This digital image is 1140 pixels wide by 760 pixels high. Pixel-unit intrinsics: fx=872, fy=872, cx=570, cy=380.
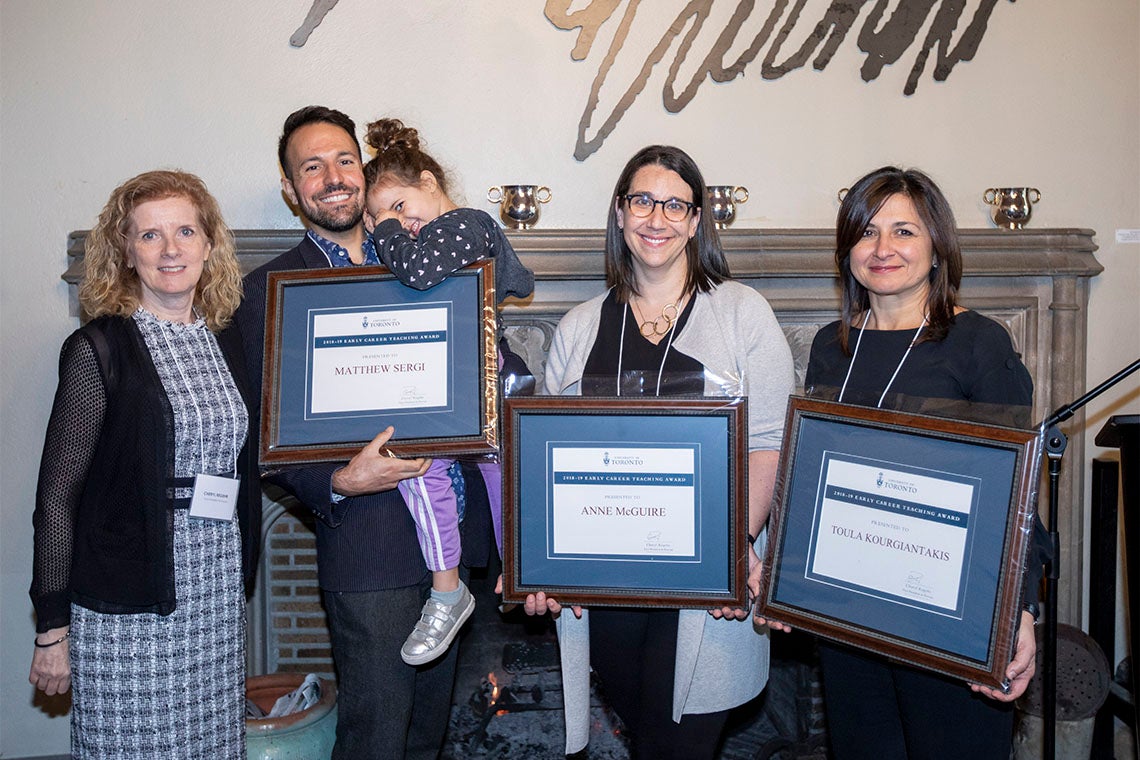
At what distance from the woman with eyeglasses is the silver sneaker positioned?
0.21 meters

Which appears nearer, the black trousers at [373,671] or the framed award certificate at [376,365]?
the framed award certificate at [376,365]

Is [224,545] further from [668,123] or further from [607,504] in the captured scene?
[668,123]

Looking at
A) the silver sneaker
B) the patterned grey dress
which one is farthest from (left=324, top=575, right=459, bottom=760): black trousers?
the patterned grey dress

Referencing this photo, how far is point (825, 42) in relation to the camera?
9.96 feet

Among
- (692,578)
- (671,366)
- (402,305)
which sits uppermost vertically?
(402,305)

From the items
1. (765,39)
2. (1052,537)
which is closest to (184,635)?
(1052,537)

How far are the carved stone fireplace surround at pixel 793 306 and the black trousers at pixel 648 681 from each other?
1.30 m

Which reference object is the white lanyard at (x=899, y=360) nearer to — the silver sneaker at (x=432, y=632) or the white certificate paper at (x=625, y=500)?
the white certificate paper at (x=625, y=500)

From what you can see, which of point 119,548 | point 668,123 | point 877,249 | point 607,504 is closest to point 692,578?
point 607,504

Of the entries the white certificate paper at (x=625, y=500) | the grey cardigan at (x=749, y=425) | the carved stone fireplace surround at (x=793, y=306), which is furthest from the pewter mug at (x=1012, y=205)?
the white certificate paper at (x=625, y=500)

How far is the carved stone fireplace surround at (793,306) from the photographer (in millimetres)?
2818

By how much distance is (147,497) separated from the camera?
5.68ft

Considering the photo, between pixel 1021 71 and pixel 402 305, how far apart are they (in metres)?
2.54

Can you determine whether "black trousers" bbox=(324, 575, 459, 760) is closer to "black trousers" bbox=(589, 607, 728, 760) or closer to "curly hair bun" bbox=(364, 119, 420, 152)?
"black trousers" bbox=(589, 607, 728, 760)
